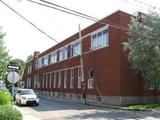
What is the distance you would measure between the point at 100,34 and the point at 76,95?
1076cm

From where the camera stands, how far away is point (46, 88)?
61938mm

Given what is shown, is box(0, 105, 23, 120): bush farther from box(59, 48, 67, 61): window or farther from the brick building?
box(59, 48, 67, 61): window

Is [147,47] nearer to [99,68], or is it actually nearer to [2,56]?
[99,68]

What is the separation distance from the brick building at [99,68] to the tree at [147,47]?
237 cm

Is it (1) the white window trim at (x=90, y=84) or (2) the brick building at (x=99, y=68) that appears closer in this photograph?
(2) the brick building at (x=99, y=68)

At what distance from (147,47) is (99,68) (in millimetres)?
8762

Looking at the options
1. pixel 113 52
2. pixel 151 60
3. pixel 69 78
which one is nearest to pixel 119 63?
pixel 113 52

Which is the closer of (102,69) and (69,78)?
(102,69)

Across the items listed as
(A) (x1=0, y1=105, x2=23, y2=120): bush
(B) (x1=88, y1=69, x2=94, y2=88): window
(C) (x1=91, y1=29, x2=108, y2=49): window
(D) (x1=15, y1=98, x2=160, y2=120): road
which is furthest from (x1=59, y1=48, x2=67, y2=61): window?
(A) (x1=0, y1=105, x2=23, y2=120): bush

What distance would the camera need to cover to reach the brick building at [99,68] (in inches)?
1237

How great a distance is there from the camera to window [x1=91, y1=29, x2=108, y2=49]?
114ft

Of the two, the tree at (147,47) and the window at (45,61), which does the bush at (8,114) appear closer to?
the tree at (147,47)

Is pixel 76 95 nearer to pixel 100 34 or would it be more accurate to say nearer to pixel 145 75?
pixel 100 34

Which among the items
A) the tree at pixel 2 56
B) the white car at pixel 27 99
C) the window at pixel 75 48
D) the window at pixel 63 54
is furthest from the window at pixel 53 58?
the white car at pixel 27 99
